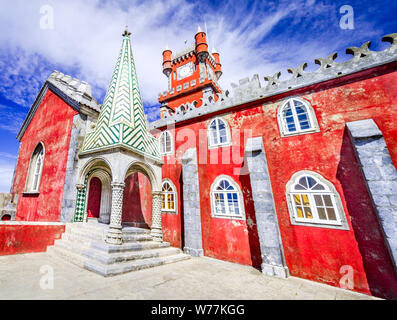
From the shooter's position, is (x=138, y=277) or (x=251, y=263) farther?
(x=251, y=263)

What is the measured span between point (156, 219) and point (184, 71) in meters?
17.5

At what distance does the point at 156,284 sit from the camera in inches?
183

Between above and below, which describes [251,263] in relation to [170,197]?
below

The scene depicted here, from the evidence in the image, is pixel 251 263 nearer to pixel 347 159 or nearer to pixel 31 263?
pixel 347 159

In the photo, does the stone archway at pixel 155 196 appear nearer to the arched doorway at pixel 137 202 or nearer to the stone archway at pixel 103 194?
the arched doorway at pixel 137 202

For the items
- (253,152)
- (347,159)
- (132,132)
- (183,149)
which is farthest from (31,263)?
(347,159)

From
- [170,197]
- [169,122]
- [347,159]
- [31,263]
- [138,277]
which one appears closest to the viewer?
[138,277]

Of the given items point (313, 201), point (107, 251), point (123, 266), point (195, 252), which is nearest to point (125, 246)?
point (107, 251)

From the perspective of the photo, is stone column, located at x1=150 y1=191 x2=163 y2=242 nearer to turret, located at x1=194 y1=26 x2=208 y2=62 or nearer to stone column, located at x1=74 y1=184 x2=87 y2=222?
stone column, located at x1=74 y1=184 x2=87 y2=222

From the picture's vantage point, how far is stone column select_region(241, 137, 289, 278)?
625 cm

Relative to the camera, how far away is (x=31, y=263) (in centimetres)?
561

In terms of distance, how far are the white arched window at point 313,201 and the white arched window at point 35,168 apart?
47.2 feet

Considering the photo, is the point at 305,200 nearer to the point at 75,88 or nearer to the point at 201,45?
the point at 75,88

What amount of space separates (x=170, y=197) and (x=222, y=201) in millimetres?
3374
